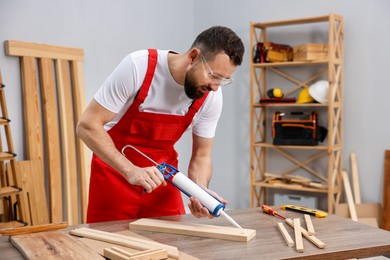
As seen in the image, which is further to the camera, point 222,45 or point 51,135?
point 51,135

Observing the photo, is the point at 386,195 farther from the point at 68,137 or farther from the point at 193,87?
the point at 193,87

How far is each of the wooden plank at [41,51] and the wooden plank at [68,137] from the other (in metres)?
0.07

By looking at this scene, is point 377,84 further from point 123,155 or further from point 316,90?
point 123,155

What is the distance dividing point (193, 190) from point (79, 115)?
265 cm

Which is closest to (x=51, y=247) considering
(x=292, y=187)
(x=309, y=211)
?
(x=309, y=211)

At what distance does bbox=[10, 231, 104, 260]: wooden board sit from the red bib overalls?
495 millimetres

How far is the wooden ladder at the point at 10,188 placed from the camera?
3.81 metres

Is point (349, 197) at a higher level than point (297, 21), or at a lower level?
lower

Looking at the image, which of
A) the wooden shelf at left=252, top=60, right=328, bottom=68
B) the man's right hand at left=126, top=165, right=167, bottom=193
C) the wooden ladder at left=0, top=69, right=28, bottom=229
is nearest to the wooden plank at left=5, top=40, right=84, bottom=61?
the wooden ladder at left=0, top=69, right=28, bottom=229

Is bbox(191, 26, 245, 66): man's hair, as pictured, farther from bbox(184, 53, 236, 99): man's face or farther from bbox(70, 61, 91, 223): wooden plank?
bbox(70, 61, 91, 223): wooden plank

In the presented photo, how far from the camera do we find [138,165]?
2.39m

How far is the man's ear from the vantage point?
7.17ft

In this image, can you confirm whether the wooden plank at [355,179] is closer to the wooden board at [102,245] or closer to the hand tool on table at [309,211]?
the hand tool on table at [309,211]

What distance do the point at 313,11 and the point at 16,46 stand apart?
2842 mm
